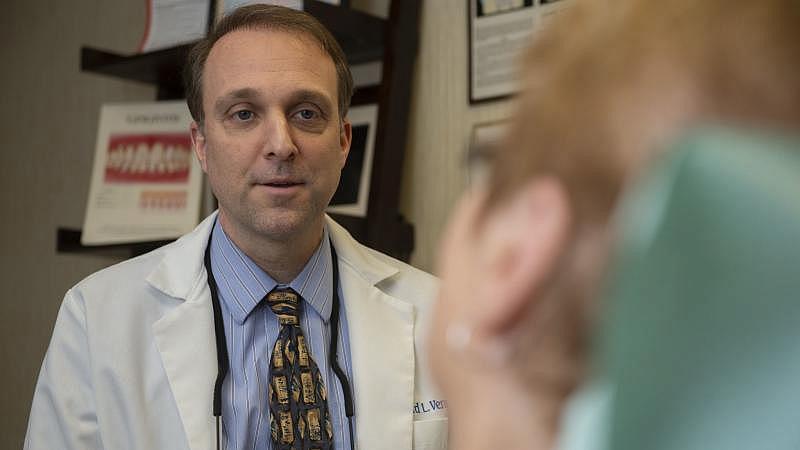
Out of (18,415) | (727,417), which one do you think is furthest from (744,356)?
(18,415)

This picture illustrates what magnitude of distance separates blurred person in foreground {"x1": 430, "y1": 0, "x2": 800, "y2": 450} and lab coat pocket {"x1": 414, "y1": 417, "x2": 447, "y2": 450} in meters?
1.41

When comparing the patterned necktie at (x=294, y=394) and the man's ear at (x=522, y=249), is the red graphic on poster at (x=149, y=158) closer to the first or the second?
the patterned necktie at (x=294, y=394)

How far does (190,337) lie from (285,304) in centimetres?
19

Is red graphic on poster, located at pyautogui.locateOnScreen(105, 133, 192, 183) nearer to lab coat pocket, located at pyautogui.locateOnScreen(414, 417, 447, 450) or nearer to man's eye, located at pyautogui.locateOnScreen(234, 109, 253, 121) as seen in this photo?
man's eye, located at pyautogui.locateOnScreen(234, 109, 253, 121)

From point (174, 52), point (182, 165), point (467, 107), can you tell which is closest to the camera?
point (467, 107)

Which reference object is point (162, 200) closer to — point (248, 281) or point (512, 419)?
point (248, 281)

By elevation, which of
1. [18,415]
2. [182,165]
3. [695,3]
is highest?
[695,3]

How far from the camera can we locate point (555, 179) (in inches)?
15.5

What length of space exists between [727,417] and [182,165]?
2.41m

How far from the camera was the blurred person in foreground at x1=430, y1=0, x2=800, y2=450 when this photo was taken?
386 millimetres

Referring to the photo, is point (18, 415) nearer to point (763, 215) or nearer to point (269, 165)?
point (269, 165)

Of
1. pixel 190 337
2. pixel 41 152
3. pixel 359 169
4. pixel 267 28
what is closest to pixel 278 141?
pixel 267 28

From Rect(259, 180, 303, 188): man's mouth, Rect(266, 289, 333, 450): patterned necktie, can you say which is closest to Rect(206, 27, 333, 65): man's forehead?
Rect(259, 180, 303, 188): man's mouth

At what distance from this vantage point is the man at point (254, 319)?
1717mm
